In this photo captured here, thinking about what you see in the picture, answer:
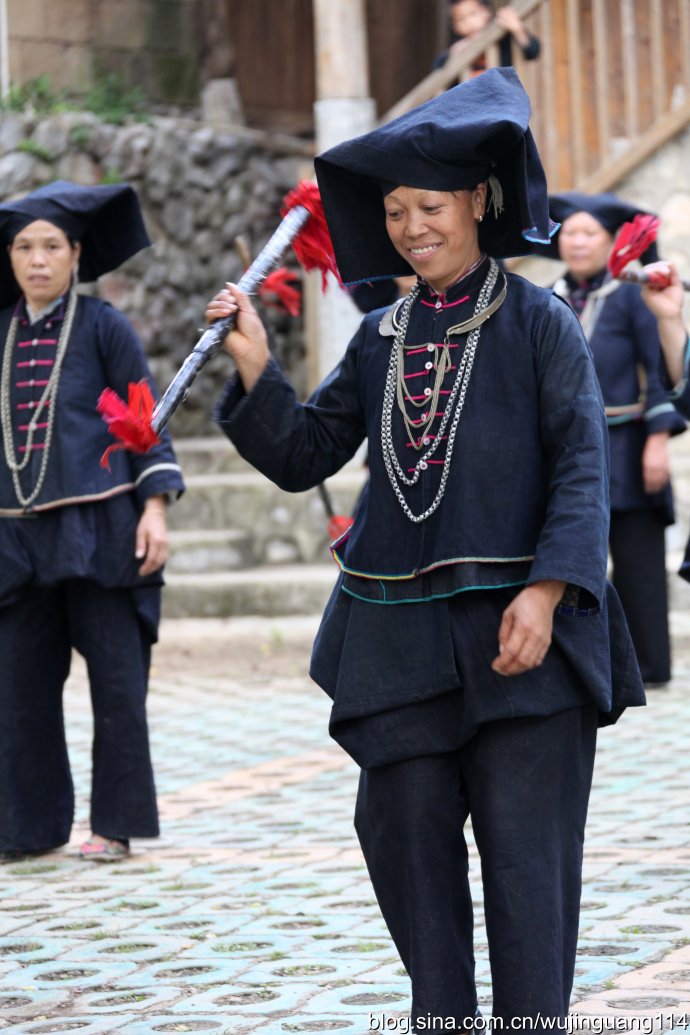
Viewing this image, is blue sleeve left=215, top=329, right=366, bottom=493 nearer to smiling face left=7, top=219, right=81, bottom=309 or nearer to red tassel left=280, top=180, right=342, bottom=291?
red tassel left=280, top=180, right=342, bottom=291

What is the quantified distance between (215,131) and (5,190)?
213 cm

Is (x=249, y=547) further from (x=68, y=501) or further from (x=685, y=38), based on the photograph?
(x=68, y=501)

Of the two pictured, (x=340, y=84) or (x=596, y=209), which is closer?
(x=596, y=209)

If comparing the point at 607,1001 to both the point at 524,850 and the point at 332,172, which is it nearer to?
the point at 524,850

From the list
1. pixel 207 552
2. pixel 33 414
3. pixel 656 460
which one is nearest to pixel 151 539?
pixel 33 414

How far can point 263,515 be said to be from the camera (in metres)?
11.9

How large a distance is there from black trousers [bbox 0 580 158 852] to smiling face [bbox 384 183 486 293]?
2450mm

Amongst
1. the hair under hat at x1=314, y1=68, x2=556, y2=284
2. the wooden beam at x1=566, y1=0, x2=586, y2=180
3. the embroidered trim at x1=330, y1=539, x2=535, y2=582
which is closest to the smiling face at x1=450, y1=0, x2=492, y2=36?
the wooden beam at x1=566, y1=0, x2=586, y2=180

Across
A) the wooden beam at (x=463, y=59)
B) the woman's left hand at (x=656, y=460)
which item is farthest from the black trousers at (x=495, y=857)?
the wooden beam at (x=463, y=59)

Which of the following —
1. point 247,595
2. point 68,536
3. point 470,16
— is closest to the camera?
point 68,536

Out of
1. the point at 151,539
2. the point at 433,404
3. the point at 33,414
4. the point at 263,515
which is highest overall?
the point at 433,404

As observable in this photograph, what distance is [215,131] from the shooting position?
1366cm

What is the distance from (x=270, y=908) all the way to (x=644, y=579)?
3818 mm

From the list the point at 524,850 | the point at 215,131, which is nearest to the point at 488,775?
the point at 524,850
